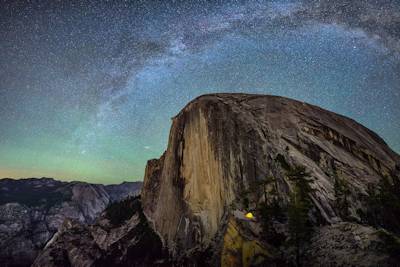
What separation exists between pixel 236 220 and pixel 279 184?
15.7 meters

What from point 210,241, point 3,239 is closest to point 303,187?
point 210,241

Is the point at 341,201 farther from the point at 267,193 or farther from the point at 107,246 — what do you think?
the point at 107,246

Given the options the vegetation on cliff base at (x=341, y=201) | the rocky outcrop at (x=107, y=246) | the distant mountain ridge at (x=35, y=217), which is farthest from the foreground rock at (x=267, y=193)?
the distant mountain ridge at (x=35, y=217)

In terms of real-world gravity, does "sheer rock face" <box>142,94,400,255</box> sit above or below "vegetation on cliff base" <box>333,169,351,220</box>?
above

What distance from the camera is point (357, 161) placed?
5275 centimetres

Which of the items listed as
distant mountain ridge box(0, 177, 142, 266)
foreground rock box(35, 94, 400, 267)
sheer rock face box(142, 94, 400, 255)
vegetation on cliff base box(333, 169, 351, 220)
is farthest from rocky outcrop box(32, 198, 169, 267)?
distant mountain ridge box(0, 177, 142, 266)

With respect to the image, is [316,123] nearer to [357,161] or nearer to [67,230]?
[357,161]

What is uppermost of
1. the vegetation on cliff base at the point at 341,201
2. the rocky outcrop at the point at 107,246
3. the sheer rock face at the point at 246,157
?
the sheer rock face at the point at 246,157

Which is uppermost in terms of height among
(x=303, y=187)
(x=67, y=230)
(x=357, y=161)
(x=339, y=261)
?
(x=357, y=161)

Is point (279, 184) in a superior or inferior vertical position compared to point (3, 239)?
superior

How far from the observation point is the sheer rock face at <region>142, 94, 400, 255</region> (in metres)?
46.8

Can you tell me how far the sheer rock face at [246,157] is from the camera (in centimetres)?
4681

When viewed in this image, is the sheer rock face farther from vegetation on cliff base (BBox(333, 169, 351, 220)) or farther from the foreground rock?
vegetation on cliff base (BBox(333, 169, 351, 220))

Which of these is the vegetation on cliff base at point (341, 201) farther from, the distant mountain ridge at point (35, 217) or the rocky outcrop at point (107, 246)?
the distant mountain ridge at point (35, 217)
